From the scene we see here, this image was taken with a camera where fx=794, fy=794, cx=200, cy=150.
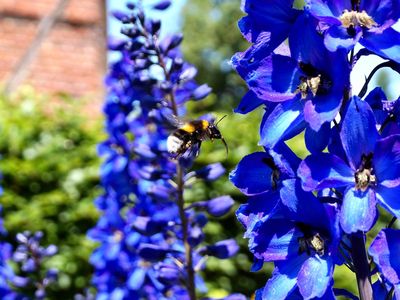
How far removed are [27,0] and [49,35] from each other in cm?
42

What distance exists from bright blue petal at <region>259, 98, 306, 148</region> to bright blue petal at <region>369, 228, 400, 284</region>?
0.22 metres

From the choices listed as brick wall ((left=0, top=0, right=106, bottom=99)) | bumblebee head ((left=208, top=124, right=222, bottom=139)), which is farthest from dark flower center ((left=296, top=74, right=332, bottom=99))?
brick wall ((left=0, top=0, right=106, bottom=99))

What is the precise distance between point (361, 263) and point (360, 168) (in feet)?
0.50

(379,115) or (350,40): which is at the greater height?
(350,40)

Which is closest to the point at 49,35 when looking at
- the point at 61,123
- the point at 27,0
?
the point at 27,0

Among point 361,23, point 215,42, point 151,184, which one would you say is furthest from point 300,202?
point 215,42

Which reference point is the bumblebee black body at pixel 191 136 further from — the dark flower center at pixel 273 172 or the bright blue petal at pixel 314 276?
the bright blue petal at pixel 314 276

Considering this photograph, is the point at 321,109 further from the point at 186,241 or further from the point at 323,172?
the point at 186,241

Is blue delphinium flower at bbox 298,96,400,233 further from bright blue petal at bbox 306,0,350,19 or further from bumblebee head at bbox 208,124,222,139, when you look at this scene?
bumblebee head at bbox 208,124,222,139

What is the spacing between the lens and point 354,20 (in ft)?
4.14

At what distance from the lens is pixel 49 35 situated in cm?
815

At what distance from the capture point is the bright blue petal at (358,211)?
1.18 metres

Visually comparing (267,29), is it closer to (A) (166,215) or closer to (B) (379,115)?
(B) (379,115)

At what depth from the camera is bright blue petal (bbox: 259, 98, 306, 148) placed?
129 centimetres
